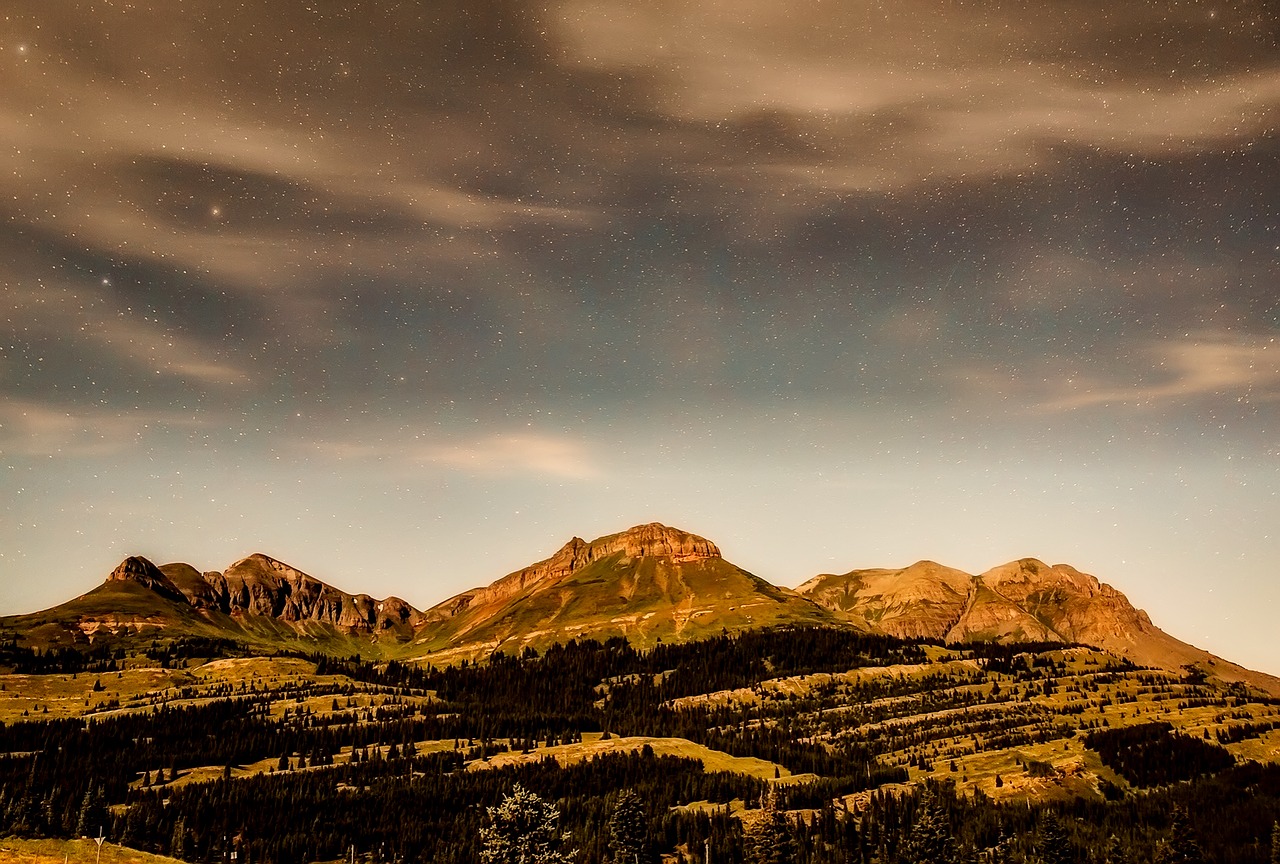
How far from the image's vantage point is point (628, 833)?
182 m

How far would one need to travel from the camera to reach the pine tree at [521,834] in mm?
101375

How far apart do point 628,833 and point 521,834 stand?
88775 millimetres

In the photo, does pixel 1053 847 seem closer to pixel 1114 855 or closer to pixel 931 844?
pixel 1114 855

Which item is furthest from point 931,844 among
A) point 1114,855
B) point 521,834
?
point 521,834

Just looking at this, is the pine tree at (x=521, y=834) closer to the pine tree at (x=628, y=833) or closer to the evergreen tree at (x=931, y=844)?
the pine tree at (x=628, y=833)

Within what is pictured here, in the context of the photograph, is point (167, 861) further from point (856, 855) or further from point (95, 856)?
point (856, 855)

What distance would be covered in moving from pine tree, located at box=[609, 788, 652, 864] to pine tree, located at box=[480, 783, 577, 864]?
8023 cm

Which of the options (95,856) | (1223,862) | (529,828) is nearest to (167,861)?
(95,856)

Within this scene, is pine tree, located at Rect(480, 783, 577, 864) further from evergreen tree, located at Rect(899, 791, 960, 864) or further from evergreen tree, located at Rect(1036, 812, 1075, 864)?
evergreen tree, located at Rect(1036, 812, 1075, 864)

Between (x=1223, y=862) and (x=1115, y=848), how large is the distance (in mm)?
51617

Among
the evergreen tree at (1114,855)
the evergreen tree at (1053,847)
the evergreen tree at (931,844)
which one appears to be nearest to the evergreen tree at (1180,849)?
the evergreen tree at (1114,855)

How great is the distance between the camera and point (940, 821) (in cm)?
17112

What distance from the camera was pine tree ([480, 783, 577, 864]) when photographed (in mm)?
101375

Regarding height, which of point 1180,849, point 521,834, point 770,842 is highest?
point 521,834
